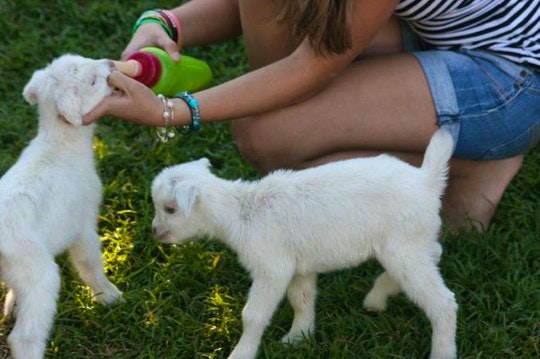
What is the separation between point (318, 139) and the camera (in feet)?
11.9

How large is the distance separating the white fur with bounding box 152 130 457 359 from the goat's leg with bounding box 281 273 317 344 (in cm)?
11

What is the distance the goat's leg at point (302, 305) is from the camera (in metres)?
3.26

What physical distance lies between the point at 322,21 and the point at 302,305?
99cm

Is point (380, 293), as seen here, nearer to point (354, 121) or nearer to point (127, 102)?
point (354, 121)

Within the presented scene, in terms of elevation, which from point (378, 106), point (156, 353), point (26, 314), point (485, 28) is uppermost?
point (485, 28)

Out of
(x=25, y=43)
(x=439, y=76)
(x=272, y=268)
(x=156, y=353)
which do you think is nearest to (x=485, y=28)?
(x=439, y=76)

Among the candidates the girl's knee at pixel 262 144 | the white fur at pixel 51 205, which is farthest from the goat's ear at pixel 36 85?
the girl's knee at pixel 262 144

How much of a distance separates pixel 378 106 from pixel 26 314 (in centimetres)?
150

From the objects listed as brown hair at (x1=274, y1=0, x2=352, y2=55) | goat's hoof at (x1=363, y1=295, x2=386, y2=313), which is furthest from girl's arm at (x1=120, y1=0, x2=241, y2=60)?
goat's hoof at (x1=363, y1=295, x2=386, y2=313)

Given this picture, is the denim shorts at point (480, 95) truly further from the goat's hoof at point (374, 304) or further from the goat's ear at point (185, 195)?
the goat's ear at point (185, 195)

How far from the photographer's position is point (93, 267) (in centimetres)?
345

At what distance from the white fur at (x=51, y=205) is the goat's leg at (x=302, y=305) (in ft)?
2.28

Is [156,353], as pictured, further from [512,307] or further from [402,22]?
[402,22]

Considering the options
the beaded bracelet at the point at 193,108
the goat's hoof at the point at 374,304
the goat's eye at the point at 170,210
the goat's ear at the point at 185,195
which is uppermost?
the beaded bracelet at the point at 193,108
